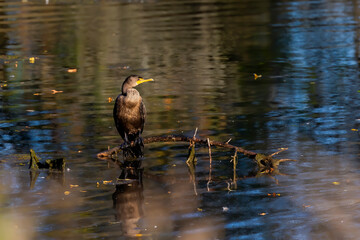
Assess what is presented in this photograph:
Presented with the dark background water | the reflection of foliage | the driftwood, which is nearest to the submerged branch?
the driftwood

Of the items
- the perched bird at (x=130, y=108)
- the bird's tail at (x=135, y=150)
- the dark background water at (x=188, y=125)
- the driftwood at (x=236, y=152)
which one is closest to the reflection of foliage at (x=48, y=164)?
the dark background water at (x=188, y=125)

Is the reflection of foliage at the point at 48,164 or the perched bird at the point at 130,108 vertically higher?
the perched bird at the point at 130,108

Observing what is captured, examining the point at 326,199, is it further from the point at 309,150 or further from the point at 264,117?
the point at 264,117

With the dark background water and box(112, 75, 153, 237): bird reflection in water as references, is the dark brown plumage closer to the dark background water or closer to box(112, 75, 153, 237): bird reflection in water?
box(112, 75, 153, 237): bird reflection in water

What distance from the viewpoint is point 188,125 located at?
12.0 m

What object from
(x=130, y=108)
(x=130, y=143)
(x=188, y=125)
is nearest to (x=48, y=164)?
(x=130, y=143)

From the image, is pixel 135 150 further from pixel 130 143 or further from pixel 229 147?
pixel 229 147

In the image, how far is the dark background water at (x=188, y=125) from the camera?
24.2 ft

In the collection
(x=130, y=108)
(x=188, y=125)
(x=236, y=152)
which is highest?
(x=130, y=108)

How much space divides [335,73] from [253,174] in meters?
8.24

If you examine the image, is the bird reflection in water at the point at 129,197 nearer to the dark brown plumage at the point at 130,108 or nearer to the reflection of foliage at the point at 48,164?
the dark brown plumage at the point at 130,108

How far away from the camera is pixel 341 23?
87.0 ft

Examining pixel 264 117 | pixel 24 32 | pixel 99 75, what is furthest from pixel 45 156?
pixel 24 32

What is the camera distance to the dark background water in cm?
737
